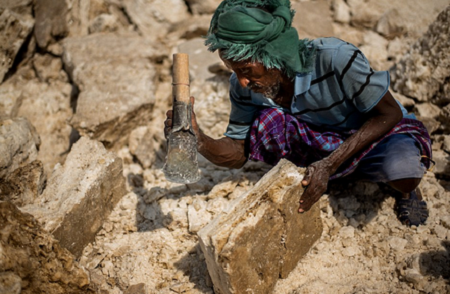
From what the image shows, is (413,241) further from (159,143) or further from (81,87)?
(81,87)

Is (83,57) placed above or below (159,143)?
above

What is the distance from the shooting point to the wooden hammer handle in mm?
2020

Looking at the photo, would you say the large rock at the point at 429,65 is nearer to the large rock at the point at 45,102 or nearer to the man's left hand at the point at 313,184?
the man's left hand at the point at 313,184

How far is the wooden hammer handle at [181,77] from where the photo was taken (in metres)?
2.02

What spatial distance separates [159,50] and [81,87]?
0.91m

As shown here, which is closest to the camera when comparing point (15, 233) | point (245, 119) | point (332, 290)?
point (15, 233)

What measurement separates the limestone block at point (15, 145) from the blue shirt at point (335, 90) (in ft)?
5.65

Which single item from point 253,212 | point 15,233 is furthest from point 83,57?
point 253,212

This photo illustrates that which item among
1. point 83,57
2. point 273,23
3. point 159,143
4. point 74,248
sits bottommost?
point 159,143

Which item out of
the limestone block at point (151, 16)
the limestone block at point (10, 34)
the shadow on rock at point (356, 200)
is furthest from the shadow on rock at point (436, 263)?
the limestone block at point (10, 34)

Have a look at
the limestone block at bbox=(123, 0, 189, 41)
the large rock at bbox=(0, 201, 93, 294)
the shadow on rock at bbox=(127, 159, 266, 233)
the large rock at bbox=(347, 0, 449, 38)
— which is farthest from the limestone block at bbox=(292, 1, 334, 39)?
the large rock at bbox=(0, 201, 93, 294)

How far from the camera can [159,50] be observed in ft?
13.2

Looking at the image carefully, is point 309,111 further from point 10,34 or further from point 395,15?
point 10,34

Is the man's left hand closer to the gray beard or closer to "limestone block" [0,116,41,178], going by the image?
the gray beard
